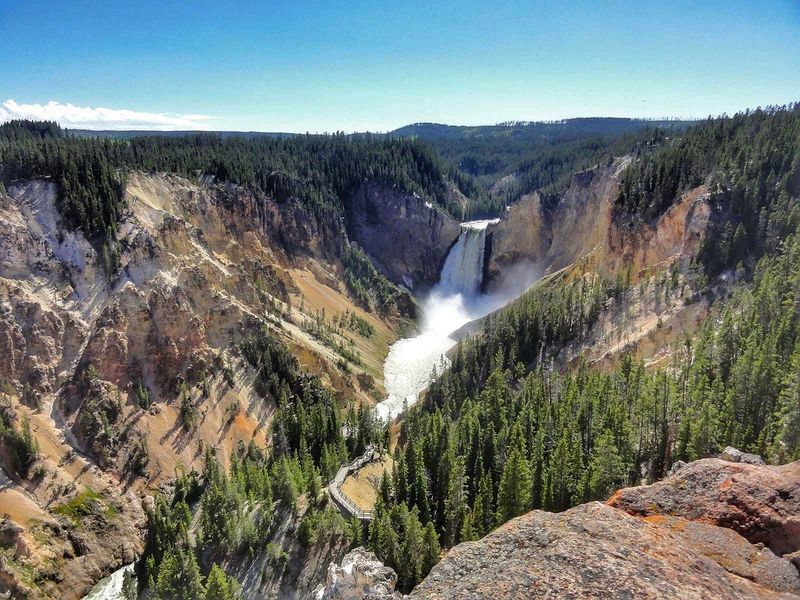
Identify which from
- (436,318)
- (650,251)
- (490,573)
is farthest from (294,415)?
(436,318)

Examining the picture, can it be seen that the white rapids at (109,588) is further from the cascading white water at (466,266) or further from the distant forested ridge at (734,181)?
the cascading white water at (466,266)

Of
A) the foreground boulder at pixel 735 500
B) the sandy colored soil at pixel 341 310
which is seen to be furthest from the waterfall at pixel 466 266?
the foreground boulder at pixel 735 500

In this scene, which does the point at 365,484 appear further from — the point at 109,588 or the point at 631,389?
the point at 631,389

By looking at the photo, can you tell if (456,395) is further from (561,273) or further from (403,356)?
(561,273)

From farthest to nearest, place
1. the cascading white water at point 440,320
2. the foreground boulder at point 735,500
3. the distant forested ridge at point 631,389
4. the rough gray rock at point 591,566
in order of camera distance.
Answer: the cascading white water at point 440,320 → the distant forested ridge at point 631,389 → the foreground boulder at point 735,500 → the rough gray rock at point 591,566

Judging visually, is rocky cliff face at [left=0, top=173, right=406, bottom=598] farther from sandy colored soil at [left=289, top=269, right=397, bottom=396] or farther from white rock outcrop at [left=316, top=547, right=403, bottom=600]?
white rock outcrop at [left=316, top=547, right=403, bottom=600]

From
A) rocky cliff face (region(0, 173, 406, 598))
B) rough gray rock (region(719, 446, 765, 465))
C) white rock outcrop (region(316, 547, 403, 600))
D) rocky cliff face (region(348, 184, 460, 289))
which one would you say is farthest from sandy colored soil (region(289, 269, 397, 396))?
rough gray rock (region(719, 446, 765, 465))
